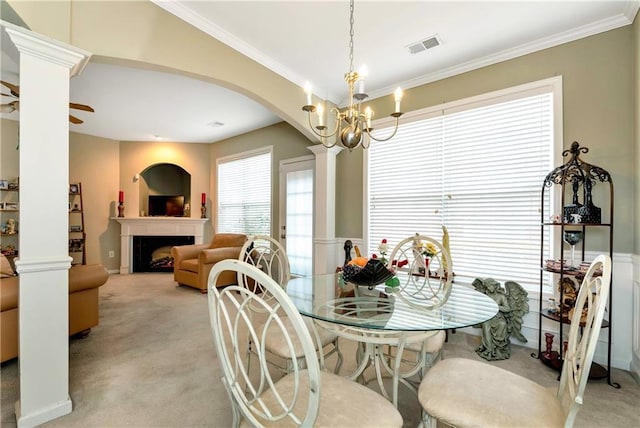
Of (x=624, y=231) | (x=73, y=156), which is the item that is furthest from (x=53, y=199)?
(x=73, y=156)

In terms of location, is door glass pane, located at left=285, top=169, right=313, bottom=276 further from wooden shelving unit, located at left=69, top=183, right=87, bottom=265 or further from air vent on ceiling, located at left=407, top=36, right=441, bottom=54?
wooden shelving unit, located at left=69, top=183, right=87, bottom=265

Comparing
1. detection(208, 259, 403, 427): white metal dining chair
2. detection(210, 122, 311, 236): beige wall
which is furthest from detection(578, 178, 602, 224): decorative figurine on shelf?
detection(210, 122, 311, 236): beige wall

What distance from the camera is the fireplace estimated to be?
6281 mm

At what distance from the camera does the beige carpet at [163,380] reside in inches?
68.8

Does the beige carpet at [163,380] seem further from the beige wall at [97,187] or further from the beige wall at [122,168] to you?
Result: the beige wall at [97,187]

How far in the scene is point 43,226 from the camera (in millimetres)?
1676

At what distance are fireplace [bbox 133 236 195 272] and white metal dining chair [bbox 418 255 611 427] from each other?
6.08 metres

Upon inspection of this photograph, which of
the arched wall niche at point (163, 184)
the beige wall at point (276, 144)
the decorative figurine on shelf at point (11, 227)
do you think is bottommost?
the decorative figurine on shelf at point (11, 227)

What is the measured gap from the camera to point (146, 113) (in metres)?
4.62

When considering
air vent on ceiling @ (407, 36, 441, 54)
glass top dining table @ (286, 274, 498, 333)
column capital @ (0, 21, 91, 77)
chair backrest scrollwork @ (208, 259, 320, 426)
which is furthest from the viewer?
air vent on ceiling @ (407, 36, 441, 54)

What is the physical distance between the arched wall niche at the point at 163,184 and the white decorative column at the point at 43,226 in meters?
5.01

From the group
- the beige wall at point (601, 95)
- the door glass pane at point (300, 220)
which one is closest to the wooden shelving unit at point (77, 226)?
the door glass pane at point (300, 220)

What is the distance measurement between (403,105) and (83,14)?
9.74 ft

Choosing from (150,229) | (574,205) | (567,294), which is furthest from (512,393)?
(150,229)
